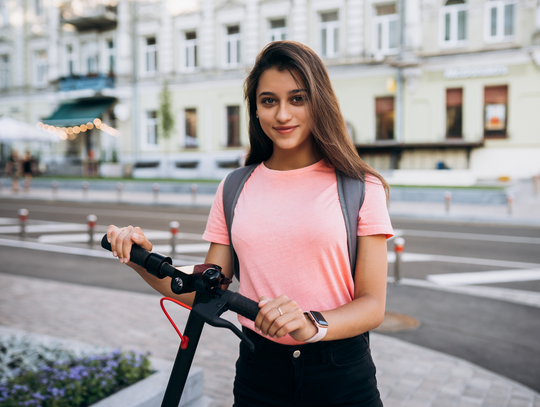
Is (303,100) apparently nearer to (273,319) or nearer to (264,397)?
(273,319)

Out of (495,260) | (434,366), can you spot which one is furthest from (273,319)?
(495,260)

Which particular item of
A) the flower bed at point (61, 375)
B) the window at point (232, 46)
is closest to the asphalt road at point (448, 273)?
the flower bed at point (61, 375)

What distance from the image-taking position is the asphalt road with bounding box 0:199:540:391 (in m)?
4.76

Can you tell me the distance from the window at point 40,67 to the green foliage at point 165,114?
1263 cm

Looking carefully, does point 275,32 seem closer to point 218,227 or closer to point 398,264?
point 398,264

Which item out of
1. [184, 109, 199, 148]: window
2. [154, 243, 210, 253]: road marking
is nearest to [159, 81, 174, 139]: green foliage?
[184, 109, 199, 148]: window

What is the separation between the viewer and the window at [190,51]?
93.7ft

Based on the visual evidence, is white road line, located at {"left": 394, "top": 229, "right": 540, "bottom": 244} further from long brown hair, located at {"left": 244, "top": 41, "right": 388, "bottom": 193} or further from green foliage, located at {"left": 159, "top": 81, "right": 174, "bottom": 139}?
green foliage, located at {"left": 159, "top": 81, "right": 174, "bottom": 139}

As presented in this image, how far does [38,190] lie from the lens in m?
24.6

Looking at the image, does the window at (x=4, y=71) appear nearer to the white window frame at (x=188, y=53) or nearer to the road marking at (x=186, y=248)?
the white window frame at (x=188, y=53)

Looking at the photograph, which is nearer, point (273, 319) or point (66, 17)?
point (273, 319)

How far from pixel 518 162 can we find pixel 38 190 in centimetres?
2240

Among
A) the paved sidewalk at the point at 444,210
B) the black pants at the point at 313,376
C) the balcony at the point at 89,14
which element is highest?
the balcony at the point at 89,14

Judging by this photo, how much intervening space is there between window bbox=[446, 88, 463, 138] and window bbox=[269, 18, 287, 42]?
9.01 metres
